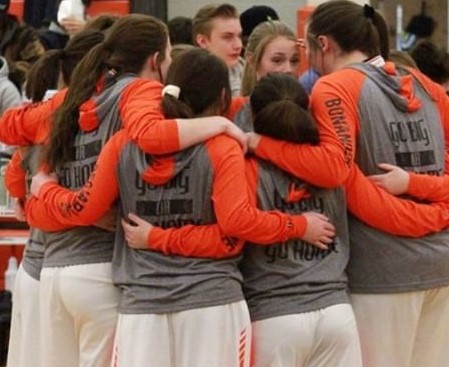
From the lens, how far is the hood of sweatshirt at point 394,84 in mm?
4105

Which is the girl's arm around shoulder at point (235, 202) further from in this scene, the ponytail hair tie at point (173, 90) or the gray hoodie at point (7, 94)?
the gray hoodie at point (7, 94)

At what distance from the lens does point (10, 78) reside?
24.3ft

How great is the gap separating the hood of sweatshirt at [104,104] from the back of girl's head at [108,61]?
0.02 m

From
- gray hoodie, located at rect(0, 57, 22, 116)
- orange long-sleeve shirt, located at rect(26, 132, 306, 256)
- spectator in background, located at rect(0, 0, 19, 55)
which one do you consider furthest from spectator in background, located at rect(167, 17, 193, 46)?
orange long-sleeve shirt, located at rect(26, 132, 306, 256)

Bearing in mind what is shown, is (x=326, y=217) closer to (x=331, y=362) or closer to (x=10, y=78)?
(x=331, y=362)

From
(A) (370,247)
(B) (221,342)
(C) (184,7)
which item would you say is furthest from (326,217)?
(C) (184,7)

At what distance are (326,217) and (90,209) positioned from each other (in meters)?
0.73

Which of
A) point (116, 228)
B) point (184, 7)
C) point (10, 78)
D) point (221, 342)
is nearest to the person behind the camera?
point (221, 342)

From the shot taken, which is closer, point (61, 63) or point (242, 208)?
point (242, 208)

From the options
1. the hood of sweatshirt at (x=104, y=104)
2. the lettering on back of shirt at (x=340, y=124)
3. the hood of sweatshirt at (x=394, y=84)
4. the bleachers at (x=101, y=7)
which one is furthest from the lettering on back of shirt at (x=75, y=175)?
the bleachers at (x=101, y=7)

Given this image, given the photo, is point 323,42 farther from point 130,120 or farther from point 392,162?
point 130,120

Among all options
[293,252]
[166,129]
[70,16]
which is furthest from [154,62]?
[70,16]

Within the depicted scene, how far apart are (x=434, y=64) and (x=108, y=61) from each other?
8.36ft

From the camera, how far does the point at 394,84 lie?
414cm
